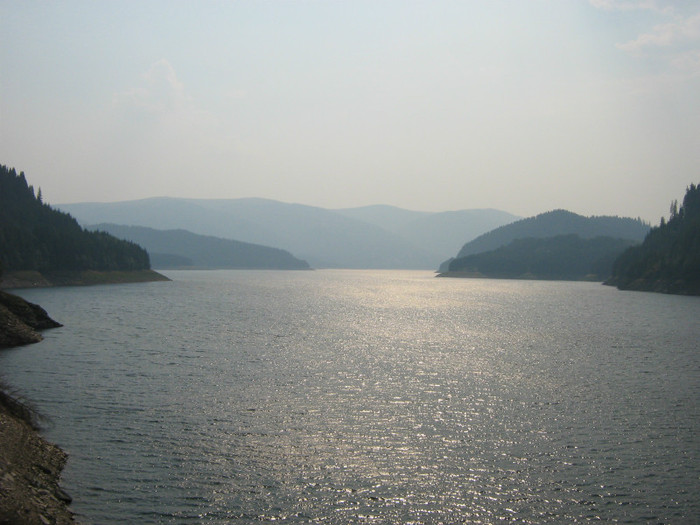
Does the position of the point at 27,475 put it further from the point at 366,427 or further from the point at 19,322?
the point at 19,322

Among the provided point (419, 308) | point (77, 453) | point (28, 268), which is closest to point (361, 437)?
point (77, 453)

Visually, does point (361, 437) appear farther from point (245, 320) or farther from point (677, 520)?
point (245, 320)

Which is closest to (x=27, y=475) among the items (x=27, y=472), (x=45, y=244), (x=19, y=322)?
(x=27, y=472)

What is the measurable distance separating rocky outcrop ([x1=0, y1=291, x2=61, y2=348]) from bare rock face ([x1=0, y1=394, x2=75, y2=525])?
105ft

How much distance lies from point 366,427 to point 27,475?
15880 millimetres

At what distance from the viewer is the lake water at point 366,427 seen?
20875mm

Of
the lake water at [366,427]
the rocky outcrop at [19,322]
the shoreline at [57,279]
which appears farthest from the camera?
the shoreline at [57,279]

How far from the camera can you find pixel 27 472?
20688mm

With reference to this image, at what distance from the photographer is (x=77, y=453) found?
25.0 m

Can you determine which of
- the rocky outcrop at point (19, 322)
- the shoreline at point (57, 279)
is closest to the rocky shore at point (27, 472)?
the rocky outcrop at point (19, 322)

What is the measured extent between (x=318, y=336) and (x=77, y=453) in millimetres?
46448

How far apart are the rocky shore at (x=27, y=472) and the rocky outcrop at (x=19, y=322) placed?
1113 inches

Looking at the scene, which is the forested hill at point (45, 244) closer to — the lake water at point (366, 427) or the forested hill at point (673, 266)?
the lake water at point (366, 427)

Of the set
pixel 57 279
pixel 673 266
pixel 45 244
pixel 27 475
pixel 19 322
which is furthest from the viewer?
pixel 673 266
